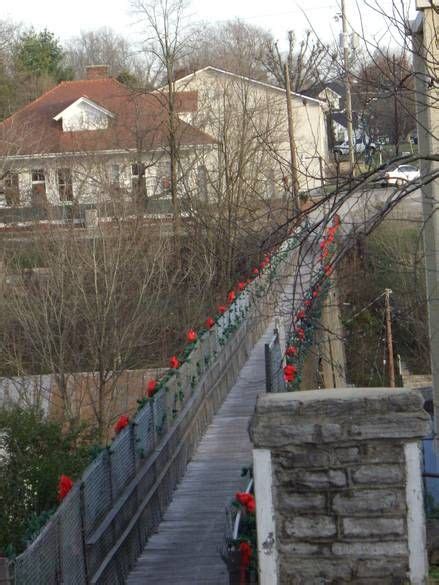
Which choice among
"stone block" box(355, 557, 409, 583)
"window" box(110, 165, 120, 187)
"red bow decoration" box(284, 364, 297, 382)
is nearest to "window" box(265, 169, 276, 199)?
"red bow decoration" box(284, 364, 297, 382)

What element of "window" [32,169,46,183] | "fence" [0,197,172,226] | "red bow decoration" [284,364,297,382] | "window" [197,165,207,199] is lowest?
"red bow decoration" [284,364,297,382]

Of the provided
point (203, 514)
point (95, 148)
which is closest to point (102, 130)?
point (95, 148)

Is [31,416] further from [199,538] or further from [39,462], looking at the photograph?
[199,538]

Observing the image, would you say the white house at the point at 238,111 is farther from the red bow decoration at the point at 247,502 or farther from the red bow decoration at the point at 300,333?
the red bow decoration at the point at 247,502

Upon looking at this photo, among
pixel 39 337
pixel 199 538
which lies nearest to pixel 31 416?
pixel 199 538

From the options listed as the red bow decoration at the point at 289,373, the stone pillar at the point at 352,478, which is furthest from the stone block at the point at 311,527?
the red bow decoration at the point at 289,373

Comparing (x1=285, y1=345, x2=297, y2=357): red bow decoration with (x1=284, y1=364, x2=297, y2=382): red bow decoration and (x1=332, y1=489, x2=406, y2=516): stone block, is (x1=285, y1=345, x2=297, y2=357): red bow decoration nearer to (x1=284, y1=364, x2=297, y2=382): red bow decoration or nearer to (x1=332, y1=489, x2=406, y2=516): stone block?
(x1=284, y1=364, x2=297, y2=382): red bow decoration

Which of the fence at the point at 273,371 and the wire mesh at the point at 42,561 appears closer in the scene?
the wire mesh at the point at 42,561

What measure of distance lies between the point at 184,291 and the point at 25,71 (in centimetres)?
4039

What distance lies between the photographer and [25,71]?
236 feet

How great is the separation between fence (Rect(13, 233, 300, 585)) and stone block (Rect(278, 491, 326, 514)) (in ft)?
7.26

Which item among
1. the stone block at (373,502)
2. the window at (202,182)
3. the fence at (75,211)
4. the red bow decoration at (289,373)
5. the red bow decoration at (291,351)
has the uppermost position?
the window at (202,182)

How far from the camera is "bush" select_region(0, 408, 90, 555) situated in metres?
11.8

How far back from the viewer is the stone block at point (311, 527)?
5.74 meters
